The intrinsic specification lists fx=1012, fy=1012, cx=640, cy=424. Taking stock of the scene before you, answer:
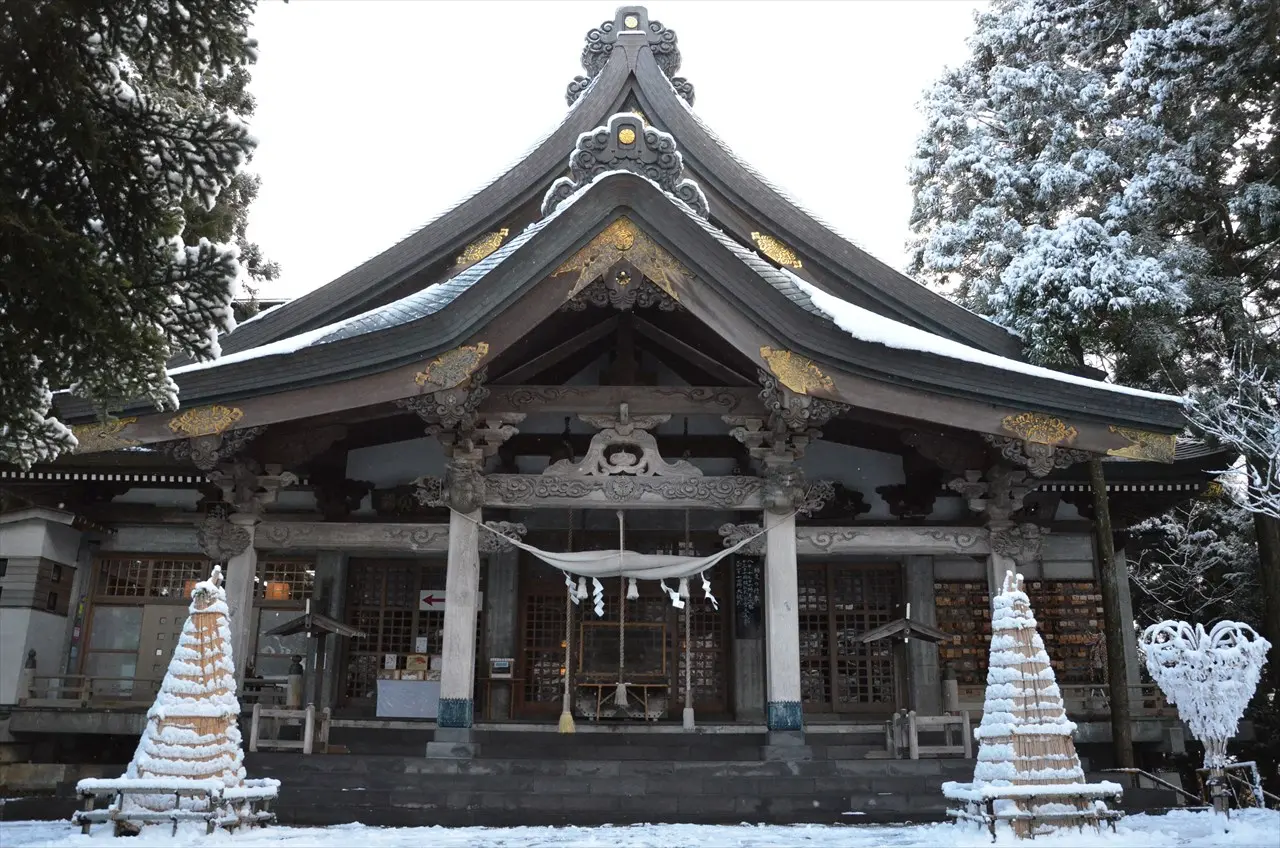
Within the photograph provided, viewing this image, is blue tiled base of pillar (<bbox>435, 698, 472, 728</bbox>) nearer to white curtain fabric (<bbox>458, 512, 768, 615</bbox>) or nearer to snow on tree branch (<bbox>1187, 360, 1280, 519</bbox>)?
white curtain fabric (<bbox>458, 512, 768, 615</bbox>)

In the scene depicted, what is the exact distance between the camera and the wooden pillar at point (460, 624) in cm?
1045

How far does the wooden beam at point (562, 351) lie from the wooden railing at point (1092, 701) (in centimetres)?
663

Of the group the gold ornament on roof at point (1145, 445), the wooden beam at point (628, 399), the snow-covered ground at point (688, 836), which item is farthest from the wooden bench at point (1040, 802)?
the wooden beam at point (628, 399)

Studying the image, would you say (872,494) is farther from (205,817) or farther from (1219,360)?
(205,817)

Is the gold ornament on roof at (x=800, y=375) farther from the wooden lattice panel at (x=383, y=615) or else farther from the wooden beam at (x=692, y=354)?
the wooden lattice panel at (x=383, y=615)

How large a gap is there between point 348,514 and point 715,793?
6531mm

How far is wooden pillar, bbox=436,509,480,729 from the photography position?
412 inches

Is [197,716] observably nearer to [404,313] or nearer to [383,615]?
[404,313]

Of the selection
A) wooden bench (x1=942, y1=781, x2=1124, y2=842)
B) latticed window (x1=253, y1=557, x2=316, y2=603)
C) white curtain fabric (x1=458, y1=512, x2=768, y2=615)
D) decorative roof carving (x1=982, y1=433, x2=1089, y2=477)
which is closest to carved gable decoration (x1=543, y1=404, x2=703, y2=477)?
white curtain fabric (x1=458, y1=512, x2=768, y2=615)

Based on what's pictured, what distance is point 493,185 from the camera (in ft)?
44.6

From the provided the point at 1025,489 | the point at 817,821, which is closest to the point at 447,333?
the point at 817,821

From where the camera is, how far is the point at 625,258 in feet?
34.9

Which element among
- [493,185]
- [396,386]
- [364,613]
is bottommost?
[364,613]

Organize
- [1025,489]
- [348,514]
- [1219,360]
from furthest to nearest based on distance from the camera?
[1219,360] < [348,514] < [1025,489]
